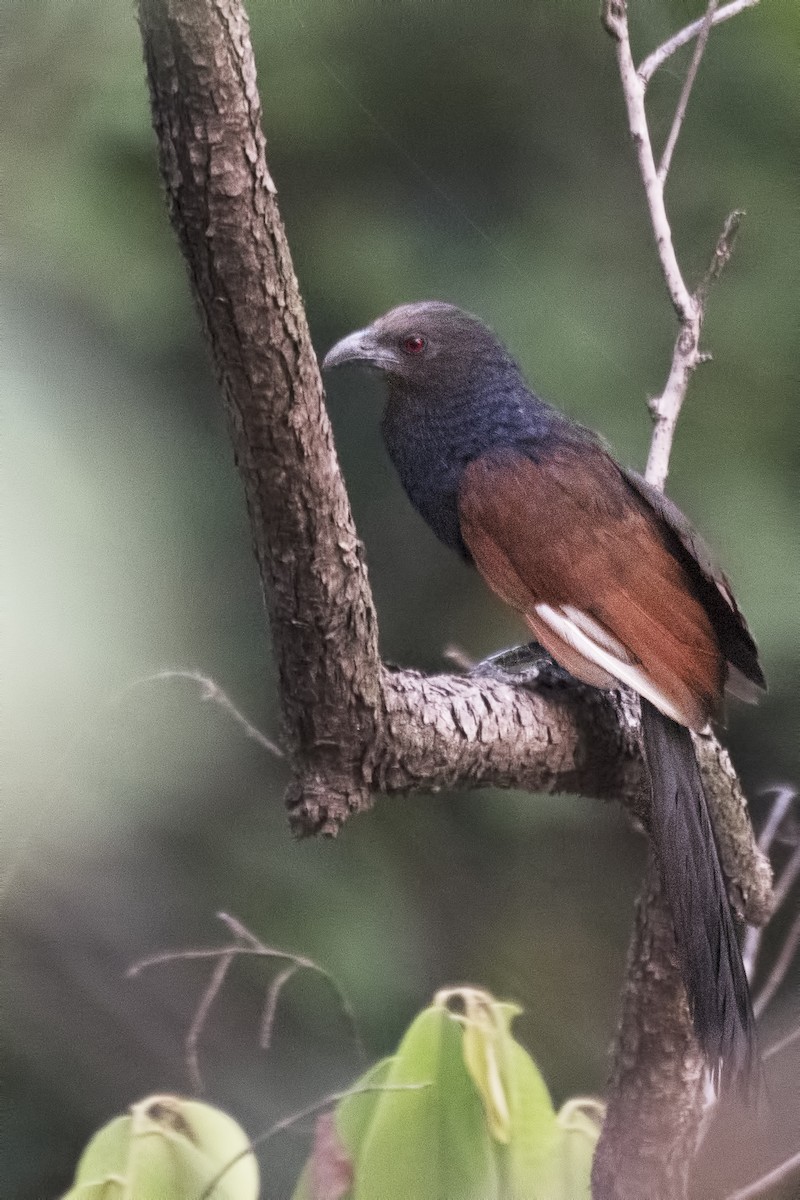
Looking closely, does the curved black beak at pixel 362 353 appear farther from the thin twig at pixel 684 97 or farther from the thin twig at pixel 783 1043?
the thin twig at pixel 783 1043

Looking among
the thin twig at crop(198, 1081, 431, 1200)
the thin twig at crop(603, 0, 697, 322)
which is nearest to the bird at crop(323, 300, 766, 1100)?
the thin twig at crop(603, 0, 697, 322)

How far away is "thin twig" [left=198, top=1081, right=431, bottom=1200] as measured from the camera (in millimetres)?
814

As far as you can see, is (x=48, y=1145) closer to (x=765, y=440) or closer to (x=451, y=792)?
(x=451, y=792)

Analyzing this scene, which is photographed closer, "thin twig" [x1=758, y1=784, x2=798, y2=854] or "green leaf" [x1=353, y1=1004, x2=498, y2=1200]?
"green leaf" [x1=353, y1=1004, x2=498, y2=1200]

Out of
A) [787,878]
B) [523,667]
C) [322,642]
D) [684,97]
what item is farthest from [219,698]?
[684,97]

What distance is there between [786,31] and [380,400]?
18.2 inches

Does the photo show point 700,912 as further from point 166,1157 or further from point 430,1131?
point 166,1157

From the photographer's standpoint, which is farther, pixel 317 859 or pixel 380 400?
pixel 380 400

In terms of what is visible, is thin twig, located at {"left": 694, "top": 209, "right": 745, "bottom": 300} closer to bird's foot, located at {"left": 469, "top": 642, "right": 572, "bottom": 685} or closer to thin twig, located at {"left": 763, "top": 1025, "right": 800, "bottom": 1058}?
A: bird's foot, located at {"left": 469, "top": 642, "right": 572, "bottom": 685}

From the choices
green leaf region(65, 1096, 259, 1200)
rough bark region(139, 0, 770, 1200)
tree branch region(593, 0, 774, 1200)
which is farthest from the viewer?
tree branch region(593, 0, 774, 1200)

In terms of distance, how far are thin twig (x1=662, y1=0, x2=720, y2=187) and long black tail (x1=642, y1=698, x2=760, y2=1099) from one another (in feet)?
1.49

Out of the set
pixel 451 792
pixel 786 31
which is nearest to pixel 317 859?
pixel 451 792

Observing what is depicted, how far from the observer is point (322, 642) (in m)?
0.72

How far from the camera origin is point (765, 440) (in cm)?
96
